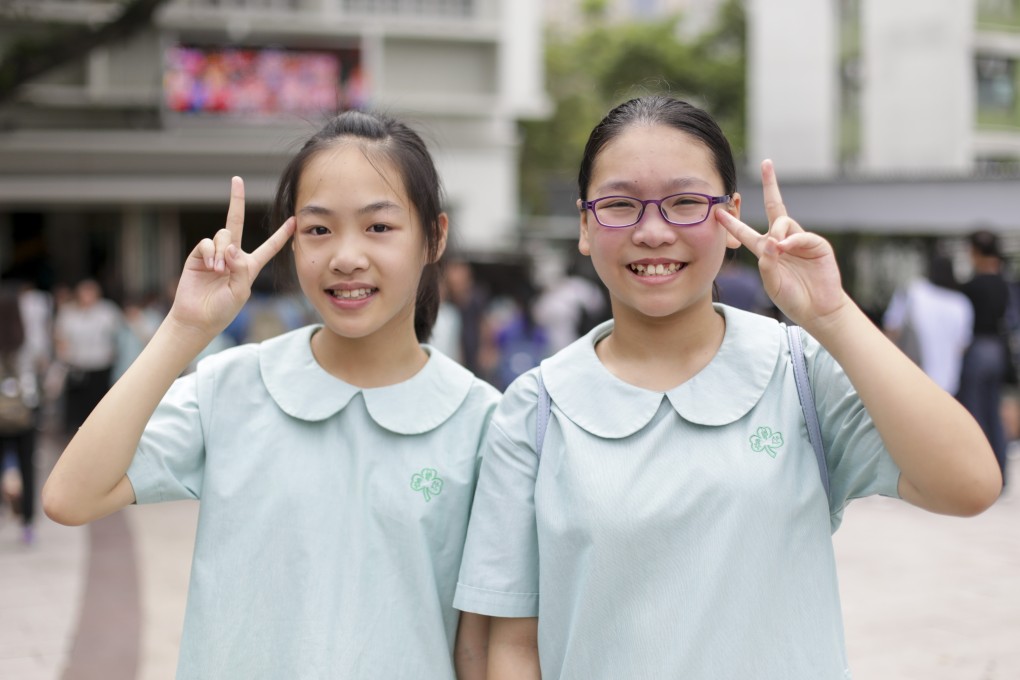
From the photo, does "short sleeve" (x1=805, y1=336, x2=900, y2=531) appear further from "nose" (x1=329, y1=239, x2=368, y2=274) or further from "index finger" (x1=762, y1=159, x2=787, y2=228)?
"nose" (x1=329, y1=239, x2=368, y2=274)

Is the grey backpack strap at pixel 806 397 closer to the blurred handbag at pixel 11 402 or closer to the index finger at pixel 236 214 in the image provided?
the index finger at pixel 236 214

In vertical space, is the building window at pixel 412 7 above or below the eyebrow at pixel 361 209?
above

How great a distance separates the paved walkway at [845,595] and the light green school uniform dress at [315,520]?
110 inches

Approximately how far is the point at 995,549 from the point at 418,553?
5367 mm

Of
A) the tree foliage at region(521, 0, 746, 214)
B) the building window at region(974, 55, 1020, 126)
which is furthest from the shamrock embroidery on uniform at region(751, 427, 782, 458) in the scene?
the tree foliage at region(521, 0, 746, 214)

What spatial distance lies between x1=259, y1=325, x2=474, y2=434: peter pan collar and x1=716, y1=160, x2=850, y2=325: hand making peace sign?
2.18ft

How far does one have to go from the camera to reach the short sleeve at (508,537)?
1.88 metres

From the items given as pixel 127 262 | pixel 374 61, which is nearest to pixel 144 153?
pixel 127 262

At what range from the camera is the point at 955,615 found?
17.2ft

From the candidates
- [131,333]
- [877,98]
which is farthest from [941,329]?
[877,98]

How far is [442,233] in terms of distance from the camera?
7.48ft

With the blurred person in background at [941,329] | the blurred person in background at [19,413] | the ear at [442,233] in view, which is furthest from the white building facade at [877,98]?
the ear at [442,233]

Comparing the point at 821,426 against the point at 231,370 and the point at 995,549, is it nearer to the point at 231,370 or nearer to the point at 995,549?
the point at 231,370

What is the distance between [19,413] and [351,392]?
556 cm
